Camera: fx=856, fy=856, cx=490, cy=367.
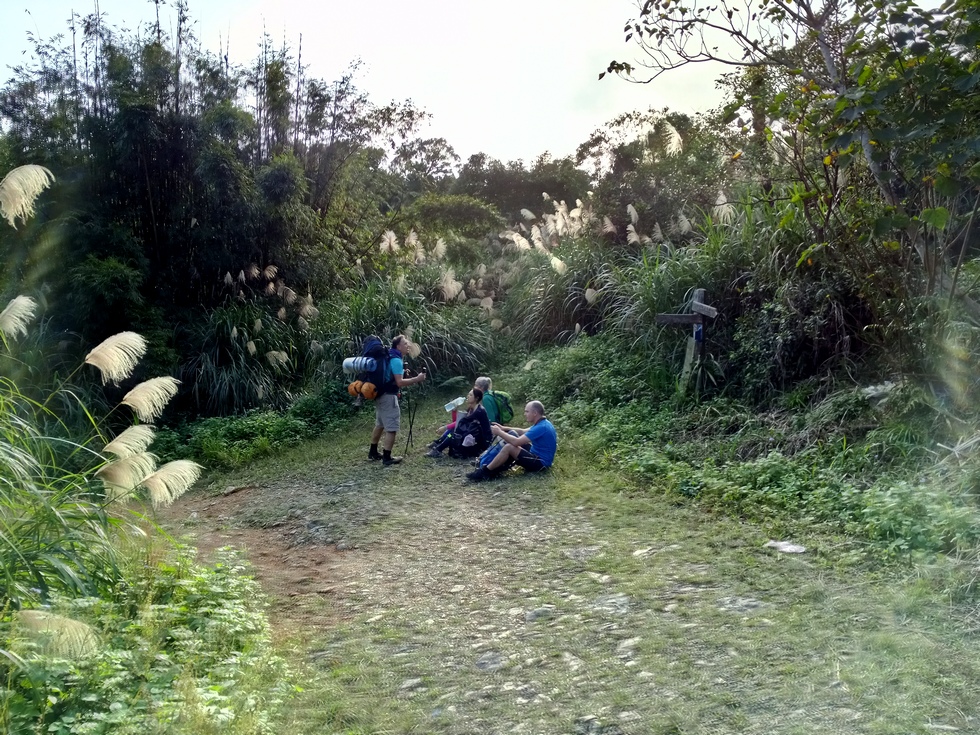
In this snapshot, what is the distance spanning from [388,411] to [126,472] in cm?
557

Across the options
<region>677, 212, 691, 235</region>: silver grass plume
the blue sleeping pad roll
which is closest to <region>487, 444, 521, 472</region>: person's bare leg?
the blue sleeping pad roll

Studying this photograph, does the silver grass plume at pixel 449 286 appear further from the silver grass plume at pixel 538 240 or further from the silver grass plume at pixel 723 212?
the silver grass plume at pixel 723 212

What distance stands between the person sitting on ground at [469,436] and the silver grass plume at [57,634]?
251 inches

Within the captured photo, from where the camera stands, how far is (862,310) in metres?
9.04

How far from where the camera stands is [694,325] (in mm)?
10328

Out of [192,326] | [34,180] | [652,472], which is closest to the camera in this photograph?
[34,180]

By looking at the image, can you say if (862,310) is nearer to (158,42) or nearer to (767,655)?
(767,655)

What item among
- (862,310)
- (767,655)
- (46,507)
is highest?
(862,310)

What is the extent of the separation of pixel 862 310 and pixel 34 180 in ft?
25.5

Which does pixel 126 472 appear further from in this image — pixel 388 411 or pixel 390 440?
pixel 390 440

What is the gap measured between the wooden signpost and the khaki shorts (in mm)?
3364

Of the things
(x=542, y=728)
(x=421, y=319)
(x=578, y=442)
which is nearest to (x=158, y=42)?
(x=421, y=319)

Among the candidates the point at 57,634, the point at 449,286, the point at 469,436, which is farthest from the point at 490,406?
the point at 57,634

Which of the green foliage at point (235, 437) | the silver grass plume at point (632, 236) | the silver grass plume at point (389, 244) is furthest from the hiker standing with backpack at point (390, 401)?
the silver grass plume at point (389, 244)
